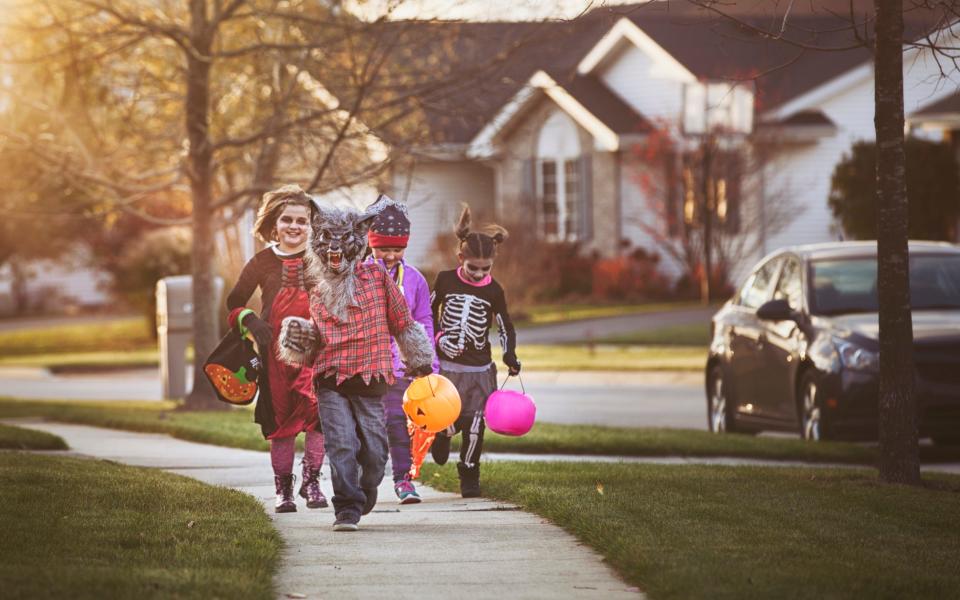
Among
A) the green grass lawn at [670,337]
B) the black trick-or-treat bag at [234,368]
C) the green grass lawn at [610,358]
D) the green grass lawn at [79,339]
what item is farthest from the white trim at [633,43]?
the black trick-or-treat bag at [234,368]

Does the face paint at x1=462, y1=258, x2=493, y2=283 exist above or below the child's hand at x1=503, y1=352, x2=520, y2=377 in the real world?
above

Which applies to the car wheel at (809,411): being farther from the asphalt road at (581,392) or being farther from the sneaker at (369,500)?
the sneaker at (369,500)

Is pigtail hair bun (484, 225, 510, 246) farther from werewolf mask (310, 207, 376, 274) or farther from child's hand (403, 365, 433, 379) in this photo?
werewolf mask (310, 207, 376, 274)

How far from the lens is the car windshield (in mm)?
13336

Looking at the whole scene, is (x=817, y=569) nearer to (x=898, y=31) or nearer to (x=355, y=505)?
(x=355, y=505)

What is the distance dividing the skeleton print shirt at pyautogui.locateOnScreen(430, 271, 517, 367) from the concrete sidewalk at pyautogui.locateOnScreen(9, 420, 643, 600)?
0.86 metres

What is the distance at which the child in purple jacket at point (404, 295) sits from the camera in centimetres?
933

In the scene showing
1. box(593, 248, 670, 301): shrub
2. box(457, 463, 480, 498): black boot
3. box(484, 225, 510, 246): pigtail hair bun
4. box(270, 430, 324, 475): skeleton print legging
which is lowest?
box(457, 463, 480, 498): black boot

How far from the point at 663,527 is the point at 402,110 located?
31.1ft

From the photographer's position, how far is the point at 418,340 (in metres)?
8.55

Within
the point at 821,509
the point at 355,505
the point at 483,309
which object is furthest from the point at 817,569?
the point at 483,309

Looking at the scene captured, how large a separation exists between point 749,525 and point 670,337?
18.1 metres

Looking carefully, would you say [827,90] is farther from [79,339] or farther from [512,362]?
[512,362]

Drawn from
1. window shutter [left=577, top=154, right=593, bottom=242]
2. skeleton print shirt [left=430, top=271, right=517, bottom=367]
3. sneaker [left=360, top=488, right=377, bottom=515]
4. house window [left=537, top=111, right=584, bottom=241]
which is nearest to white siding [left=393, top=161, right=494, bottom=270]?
house window [left=537, top=111, right=584, bottom=241]
